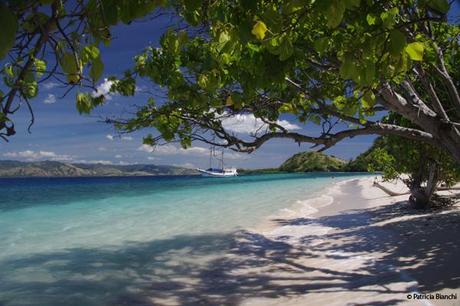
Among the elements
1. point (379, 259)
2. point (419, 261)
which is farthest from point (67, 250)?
point (419, 261)

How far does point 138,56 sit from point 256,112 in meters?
1.93

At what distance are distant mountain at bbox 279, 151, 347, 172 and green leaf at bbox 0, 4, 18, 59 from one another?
128778 millimetres

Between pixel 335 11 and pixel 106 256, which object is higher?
pixel 335 11

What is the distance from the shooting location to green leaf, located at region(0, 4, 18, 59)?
0.94 m

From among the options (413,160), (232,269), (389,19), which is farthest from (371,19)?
(413,160)

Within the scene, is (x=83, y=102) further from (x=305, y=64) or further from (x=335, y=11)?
(x=305, y=64)

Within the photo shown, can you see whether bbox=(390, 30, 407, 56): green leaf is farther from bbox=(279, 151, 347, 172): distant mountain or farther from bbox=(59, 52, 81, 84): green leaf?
bbox=(279, 151, 347, 172): distant mountain

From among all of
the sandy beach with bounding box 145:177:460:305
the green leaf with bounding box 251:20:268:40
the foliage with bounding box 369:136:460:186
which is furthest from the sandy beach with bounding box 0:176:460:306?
the green leaf with bounding box 251:20:268:40

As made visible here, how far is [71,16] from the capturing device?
159 centimetres

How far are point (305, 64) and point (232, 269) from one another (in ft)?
14.0

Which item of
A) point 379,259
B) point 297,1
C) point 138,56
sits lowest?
point 379,259

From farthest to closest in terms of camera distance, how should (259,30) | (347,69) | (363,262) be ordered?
(363,262) → (347,69) → (259,30)

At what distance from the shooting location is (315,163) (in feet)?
443

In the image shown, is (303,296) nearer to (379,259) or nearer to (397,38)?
(379,259)
